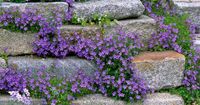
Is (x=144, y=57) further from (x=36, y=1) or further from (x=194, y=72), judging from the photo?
(x=36, y=1)

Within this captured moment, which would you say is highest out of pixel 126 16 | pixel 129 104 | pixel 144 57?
pixel 126 16

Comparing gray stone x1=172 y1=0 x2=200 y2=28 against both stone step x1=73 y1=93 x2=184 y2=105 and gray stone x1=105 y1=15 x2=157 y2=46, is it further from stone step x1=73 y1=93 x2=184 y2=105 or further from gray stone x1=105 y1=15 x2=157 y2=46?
stone step x1=73 y1=93 x2=184 y2=105

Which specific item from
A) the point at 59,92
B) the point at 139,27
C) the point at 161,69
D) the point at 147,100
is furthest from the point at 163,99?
the point at 59,92

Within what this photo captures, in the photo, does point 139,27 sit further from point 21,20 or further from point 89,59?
point 21,20

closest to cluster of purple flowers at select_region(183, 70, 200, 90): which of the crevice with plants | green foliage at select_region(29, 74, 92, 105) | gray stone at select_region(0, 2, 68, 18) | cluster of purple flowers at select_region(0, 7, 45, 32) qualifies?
the crevice with plants

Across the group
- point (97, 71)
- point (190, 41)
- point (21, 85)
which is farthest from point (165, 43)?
point (21, 85)

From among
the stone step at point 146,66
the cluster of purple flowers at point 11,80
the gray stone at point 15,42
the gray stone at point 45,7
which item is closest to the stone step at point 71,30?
the gray stone at point 15,42
